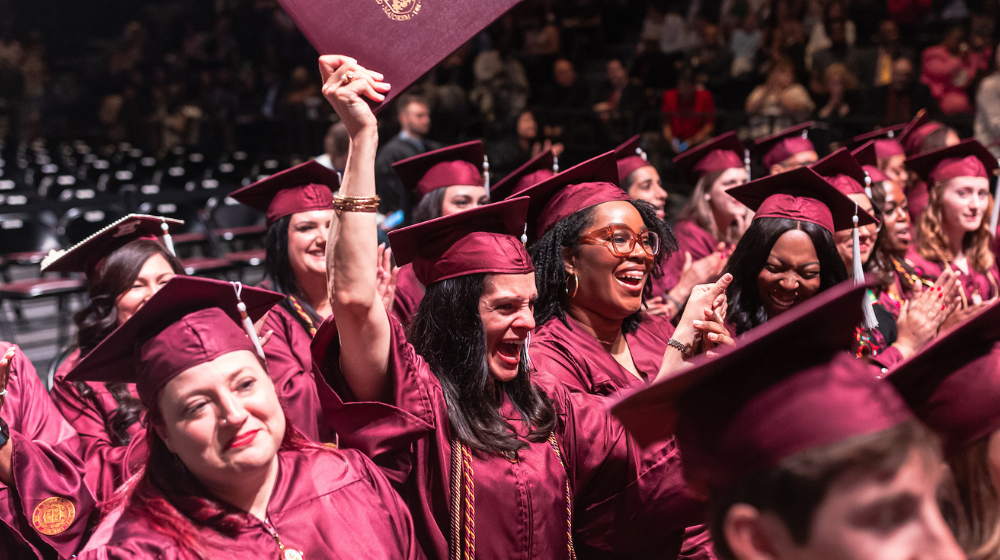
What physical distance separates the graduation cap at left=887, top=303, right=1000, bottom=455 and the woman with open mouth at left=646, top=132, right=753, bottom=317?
300cm

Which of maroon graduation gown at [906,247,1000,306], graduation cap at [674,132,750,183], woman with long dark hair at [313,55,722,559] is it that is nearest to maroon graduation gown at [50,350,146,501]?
woman with long dark hair at [313,55,722,559]

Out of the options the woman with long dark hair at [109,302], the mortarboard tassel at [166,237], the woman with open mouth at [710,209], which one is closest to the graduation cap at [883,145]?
the woman with open mouth at [710,209]

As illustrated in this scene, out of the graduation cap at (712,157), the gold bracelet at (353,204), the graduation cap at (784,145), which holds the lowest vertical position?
the gold bracelet at (353,204)

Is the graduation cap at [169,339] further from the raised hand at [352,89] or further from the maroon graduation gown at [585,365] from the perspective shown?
the maroon graduation gown at [585,365]

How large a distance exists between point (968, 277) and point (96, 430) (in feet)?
13.9

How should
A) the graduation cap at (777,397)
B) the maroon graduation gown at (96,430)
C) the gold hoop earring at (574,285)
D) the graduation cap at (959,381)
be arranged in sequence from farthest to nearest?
the gold hoop earring at (574,285)
the maroon graduation gown at (96,430)
the graduation cap at (959,381)
the graduation cap at (777,397)

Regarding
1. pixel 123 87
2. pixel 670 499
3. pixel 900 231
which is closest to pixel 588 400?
pixel 670 499

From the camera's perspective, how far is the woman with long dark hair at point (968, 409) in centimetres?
137

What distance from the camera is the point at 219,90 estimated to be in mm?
14078

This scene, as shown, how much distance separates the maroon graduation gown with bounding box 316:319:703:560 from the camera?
74.7 inches

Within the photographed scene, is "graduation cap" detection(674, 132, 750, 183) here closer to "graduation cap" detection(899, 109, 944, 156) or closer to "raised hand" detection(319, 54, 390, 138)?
"graduation cap" detection(899, 109, 944, 156)

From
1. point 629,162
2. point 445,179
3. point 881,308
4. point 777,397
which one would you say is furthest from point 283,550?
point 629,162

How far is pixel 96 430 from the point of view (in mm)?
2719

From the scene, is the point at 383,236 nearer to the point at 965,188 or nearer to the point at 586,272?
the point at 586,272
